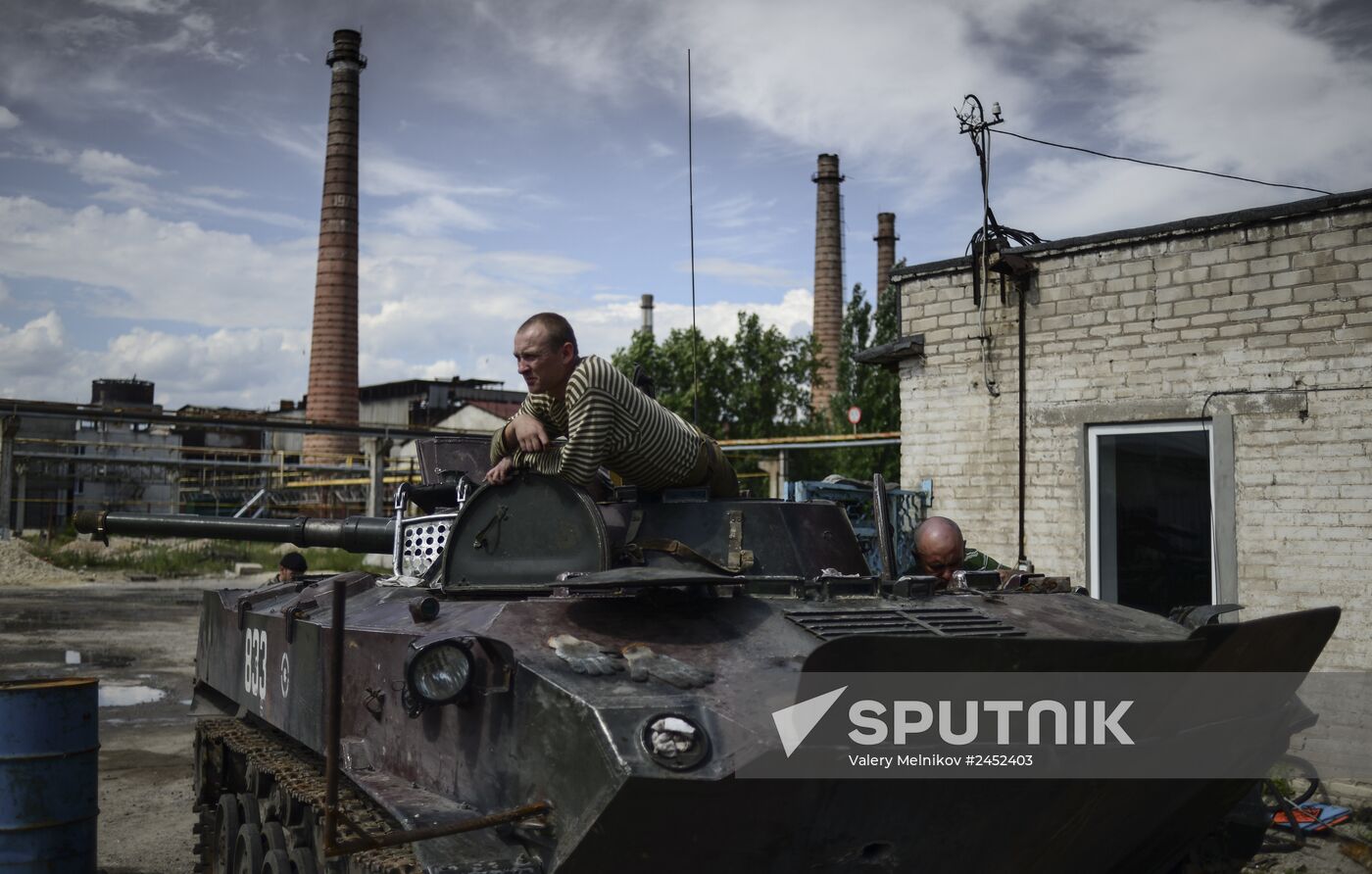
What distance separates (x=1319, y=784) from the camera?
7902mm

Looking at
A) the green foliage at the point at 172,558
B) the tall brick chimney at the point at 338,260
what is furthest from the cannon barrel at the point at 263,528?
the tall brick chimney at the point at 338,260

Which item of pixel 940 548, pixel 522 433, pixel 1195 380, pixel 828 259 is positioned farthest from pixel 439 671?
pixel 828 259

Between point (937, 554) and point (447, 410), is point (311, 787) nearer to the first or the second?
point (937, 554)

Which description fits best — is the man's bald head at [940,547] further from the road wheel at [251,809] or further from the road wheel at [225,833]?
the road wheel at [225,833]

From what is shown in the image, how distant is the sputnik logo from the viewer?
2.96 metres

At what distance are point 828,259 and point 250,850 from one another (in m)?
33.6

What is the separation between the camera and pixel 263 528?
24.0ft

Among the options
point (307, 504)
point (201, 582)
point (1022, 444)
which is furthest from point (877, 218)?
point (1022, 444)

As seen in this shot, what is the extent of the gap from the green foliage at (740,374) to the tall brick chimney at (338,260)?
30.2 feet

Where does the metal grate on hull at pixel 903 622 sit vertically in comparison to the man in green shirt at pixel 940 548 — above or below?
below

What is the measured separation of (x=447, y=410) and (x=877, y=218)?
19574 millimetres

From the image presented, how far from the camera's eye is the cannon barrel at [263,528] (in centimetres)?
673

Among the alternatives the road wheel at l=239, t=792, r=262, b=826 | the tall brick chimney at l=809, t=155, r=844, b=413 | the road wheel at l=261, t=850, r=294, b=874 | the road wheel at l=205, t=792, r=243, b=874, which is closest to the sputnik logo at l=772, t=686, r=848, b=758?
the road wheel at l=261, t=850, r=294, b=874

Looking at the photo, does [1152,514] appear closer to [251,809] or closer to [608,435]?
[608,435]
